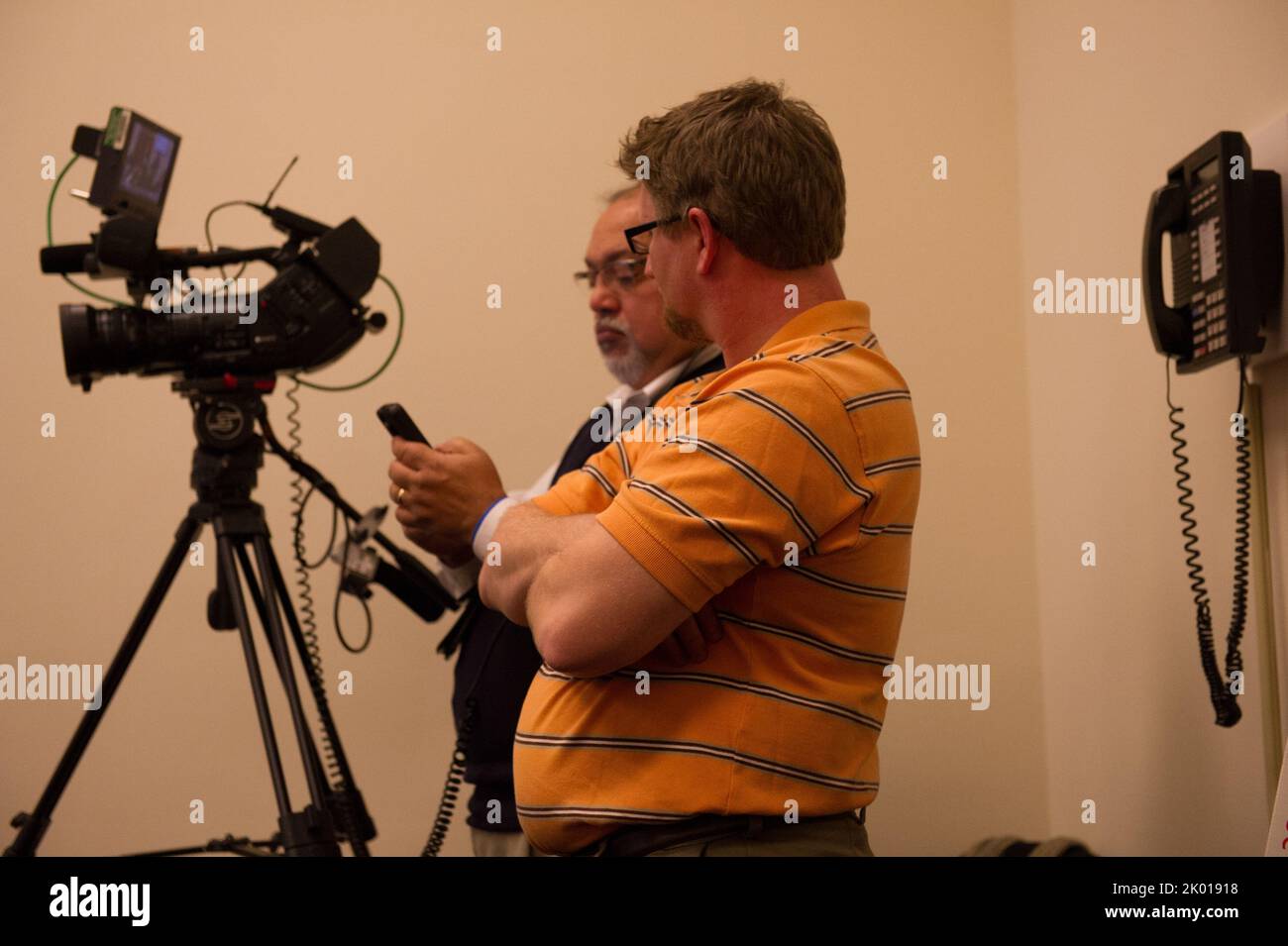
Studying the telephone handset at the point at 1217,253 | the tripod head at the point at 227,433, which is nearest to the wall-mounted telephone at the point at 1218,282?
the telephone handset at the point at 1217,253

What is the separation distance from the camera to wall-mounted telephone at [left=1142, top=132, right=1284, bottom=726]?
142 cm

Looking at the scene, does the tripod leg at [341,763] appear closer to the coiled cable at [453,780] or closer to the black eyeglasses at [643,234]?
the coiled cable at [453,780]

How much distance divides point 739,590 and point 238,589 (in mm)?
931

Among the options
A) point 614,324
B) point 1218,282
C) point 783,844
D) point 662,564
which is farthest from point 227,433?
point 1218,282

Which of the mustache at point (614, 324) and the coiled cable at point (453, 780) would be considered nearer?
the coiled cable at point (453, 780)

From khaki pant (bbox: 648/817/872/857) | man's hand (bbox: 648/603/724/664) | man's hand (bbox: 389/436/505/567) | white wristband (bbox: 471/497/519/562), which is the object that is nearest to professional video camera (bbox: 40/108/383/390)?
man's hand (bbox: 389/436/505/567)

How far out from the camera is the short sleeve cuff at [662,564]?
3.52ft

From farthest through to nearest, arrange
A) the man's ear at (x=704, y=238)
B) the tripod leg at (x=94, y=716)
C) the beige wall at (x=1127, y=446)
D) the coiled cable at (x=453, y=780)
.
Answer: the coiled cable at (x=453, y=780) < the tripod leg at (x=94, y=716) < the beige wall at (x=1127, y=446) < the man's ear at (x=704, y=238)

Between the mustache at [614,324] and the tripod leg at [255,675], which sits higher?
the mustache at [614,324]

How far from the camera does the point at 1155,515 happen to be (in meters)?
1.83

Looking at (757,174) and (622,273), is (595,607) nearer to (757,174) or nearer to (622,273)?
(757,174)

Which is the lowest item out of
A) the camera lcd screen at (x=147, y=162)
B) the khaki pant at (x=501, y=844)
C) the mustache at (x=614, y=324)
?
the khaki pant at (x=501, y=844)

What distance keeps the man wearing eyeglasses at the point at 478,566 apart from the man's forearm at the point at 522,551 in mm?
395

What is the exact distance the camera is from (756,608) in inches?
45.7
